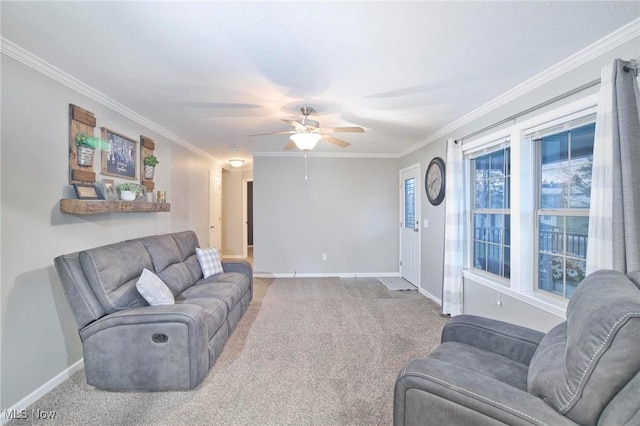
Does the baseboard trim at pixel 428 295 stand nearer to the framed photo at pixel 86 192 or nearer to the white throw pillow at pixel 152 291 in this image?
the white throw pillow at pixel 152 291

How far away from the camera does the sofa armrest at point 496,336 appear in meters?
1.65

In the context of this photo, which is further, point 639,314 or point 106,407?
point 106,407

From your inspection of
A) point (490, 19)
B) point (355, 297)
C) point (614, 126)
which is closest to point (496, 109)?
point (614, 126)

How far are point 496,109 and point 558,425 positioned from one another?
274 cm

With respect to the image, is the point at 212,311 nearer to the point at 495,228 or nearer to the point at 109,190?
the point at 109,190

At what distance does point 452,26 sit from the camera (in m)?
1.70

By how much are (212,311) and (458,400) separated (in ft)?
6.51

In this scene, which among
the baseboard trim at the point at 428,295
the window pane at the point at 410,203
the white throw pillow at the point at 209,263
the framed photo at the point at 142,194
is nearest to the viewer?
the framed photo at the point at 142,194

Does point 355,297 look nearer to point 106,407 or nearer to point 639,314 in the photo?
point 106,407

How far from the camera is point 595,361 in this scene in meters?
0.99

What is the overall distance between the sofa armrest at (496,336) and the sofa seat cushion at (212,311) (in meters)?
1.78

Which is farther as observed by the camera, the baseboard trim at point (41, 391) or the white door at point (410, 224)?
the white door at point (410, 224)

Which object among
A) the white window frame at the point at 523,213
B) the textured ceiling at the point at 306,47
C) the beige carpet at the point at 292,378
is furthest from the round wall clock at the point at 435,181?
the beige carpet at the point at 292,378

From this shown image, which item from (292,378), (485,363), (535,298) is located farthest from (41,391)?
(535,298)
